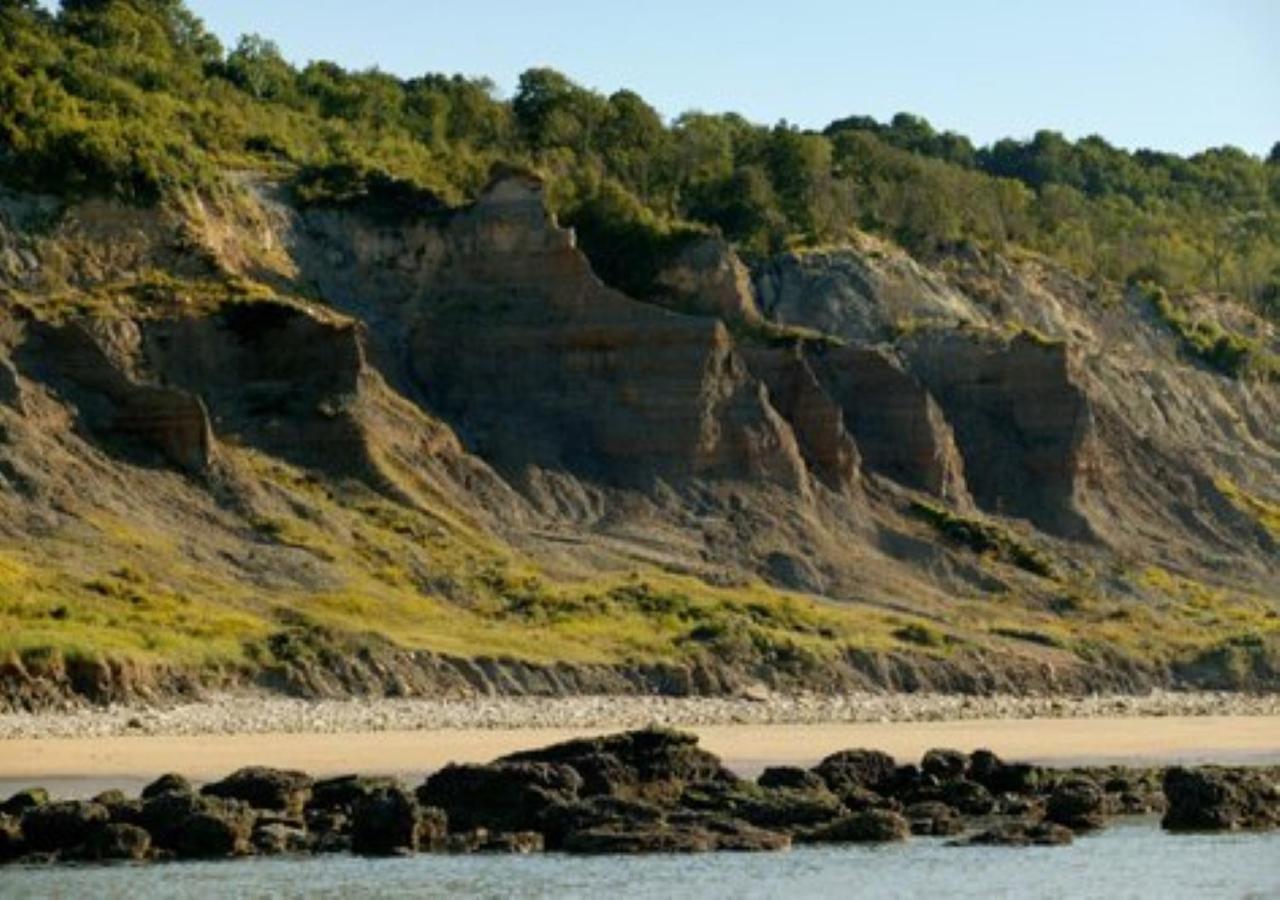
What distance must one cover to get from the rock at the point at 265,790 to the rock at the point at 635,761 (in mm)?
3554

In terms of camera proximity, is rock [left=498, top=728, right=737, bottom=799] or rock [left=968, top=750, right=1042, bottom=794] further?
rock [left=968, top=750, right=1042, bottom=794]

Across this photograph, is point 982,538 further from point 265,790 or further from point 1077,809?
point 265,790

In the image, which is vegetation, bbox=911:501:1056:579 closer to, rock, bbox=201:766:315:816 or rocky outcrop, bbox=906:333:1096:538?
rocky outcrop, bbox=906:333:1096:538

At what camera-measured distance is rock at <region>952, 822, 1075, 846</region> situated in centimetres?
5538

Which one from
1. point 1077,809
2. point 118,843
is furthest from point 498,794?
point 1077,809

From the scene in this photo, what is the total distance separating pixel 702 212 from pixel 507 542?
136ft

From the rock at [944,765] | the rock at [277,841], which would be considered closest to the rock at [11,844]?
the rock at [277,841]

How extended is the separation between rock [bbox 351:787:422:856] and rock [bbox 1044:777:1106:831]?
480 inches

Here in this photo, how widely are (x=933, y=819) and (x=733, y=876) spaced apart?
691 centimetres

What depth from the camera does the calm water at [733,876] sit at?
49.3 m

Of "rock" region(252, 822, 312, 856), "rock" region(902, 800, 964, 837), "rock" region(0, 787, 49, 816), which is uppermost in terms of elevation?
"rock" region(902, 800, 964, 837)

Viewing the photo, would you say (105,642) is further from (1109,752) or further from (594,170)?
(594,170)

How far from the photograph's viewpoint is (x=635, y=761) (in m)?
57.4

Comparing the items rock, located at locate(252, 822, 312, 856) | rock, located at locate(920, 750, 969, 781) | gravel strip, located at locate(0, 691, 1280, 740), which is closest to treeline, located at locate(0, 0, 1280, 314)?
gravel strip, located at locate(0, 691, 1280, 740)
